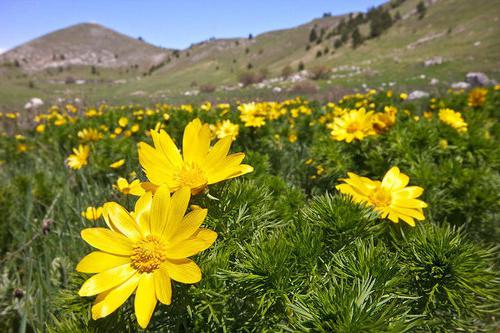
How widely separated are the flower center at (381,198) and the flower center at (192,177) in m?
0.77

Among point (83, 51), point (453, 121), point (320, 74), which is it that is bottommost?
point (320, 74)

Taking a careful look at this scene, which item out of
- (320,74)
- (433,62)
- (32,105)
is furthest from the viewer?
(320,74)

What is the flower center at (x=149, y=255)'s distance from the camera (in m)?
0.91

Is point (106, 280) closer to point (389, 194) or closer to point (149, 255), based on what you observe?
point (149, 255)

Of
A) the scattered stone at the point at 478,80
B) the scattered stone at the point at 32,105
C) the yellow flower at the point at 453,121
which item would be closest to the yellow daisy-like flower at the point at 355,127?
the yellow flower at the point at 453,121

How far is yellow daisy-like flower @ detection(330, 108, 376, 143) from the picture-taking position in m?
2.24

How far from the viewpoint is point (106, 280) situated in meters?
0.86

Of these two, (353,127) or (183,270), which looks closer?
(183,270)

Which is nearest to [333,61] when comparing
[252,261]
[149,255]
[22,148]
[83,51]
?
[22,148]

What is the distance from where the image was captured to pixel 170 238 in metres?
0.92

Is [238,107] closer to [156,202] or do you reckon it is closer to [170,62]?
[156,202]

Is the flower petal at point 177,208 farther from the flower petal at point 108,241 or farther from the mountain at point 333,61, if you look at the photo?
the mountain at point 333,61

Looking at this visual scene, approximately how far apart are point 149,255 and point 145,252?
0.6 inches

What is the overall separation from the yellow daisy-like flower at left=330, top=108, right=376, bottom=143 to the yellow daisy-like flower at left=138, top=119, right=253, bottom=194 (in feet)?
4.50
